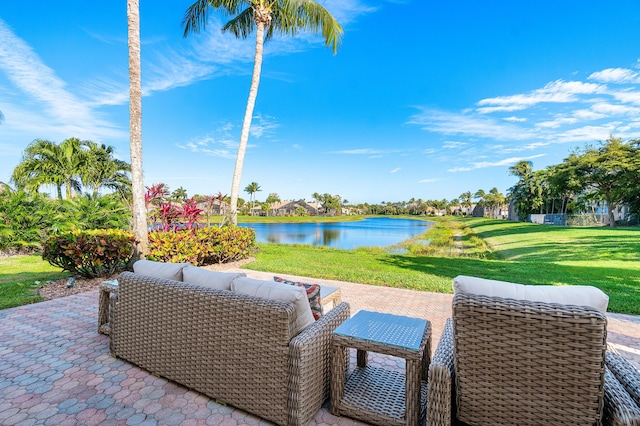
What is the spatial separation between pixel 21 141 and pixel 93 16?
1337cm

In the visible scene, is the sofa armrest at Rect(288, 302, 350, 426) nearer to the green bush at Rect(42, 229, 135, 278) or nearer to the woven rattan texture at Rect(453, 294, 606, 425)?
the woven rattan texture at Rect(453, 294, 606, 425)

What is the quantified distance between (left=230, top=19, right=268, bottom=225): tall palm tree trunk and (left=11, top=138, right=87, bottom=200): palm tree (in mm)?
13089

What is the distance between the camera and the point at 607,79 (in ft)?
41.5

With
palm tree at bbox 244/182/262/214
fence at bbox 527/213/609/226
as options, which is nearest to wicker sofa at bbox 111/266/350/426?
fence at bbox 527/213/609/226

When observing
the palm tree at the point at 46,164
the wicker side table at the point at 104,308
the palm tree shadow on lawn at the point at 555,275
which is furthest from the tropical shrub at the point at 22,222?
the palm tree shadow on lawn at the point at 555,275

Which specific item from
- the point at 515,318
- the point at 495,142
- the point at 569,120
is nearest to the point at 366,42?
the point at 569,120

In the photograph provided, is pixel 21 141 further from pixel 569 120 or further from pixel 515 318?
pixel 569 120

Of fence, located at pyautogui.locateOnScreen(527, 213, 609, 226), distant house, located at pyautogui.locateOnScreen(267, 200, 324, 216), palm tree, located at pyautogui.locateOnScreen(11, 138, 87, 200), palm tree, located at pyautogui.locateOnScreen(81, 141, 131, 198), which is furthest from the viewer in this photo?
distant house, located at pyautogui.locateOnScreen(267, 200, 324, 216)

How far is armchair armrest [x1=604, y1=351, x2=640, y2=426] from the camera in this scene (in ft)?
3.92

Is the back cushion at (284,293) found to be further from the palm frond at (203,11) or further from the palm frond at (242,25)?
the palm frond at (242,25)

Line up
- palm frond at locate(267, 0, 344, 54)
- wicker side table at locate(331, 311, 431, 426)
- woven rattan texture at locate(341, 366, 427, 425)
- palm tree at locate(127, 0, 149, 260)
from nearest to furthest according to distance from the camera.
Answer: wicker side table at locate(331, 311, 431, 426), woven rattan texture at locate(341, 366, 427, 425), palm tree at locate(127, 0, 149, 260), palm frond at locate(267, 0, 344, 54)

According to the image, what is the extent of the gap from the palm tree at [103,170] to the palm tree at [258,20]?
1141cm

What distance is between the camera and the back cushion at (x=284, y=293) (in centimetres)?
176

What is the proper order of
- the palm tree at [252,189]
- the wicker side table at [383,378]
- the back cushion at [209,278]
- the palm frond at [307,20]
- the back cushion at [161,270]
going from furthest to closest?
the palm tree at [252,189], the palm frond at [307,20], the back cushion at [161,270], the back cushion at [209,278], the wicker side table at [383,378]
